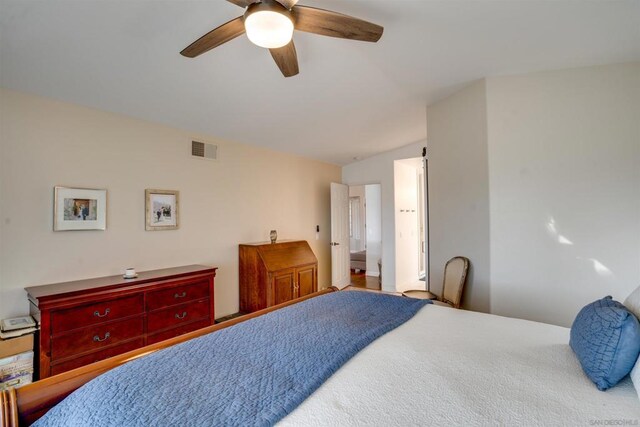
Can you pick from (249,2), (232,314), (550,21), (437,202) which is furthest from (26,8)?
(437,202)

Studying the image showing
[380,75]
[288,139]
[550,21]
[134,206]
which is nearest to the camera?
[550,21]

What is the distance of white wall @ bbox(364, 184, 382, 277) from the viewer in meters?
6.87

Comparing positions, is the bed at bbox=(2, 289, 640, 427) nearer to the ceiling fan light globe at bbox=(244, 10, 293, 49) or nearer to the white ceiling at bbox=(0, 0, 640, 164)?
the ceiling fan light globe at bbox=(244, 10, 293, 49)

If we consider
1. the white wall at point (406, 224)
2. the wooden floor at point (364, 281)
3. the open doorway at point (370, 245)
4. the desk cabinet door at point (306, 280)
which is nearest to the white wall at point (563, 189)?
the desk cabinet door at point (306, 280)

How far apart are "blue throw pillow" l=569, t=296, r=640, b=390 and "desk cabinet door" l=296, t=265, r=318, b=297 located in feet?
10.4

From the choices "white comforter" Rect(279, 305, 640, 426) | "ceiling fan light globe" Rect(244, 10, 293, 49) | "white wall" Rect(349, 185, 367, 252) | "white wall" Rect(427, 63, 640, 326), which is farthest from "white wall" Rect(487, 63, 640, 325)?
"white wall" Rect(349, 185, 367, 252)

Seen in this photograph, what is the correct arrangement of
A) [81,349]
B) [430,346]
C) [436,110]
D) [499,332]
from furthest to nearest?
[436,110] → [81,349] → [499,332] → [430,346]

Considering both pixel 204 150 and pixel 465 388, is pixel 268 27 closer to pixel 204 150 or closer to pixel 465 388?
pixel 465 388

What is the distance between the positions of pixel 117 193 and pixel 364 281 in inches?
186

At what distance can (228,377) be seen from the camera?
1083mm

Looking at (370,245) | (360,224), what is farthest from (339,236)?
(360,224)

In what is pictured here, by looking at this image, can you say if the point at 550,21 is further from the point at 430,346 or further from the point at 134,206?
the point at 134,206

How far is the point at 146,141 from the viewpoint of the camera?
301 cm

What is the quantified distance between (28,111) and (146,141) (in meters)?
0.87
